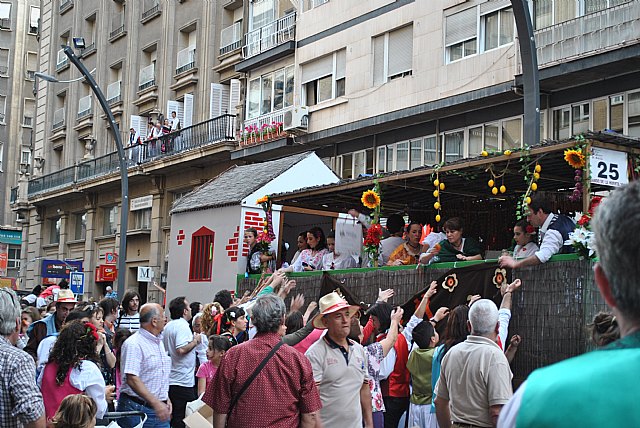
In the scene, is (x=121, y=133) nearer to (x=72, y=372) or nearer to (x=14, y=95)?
(x=14, y=95)

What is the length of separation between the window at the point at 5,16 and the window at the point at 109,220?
27.0m

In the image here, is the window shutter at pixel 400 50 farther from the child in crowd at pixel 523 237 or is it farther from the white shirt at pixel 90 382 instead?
the white shirt at pixel 90 382

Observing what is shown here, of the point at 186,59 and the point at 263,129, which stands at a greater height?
the point at 186,59

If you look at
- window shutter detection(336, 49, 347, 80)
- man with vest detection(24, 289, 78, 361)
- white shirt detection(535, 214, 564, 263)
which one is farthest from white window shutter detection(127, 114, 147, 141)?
white shirt detection(535, 214, 564, 263)

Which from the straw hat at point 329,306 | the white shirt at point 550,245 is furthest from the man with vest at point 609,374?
the white shirt at point 550,245

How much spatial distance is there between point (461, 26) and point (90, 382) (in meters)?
17.5

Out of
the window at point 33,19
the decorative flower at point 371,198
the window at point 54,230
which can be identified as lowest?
the decorative flower at point 371,198

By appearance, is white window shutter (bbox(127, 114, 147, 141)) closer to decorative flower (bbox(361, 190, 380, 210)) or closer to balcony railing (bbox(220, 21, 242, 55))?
balcony railing (bbox(220, 21, 242, 55))

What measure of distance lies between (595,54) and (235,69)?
628 inches

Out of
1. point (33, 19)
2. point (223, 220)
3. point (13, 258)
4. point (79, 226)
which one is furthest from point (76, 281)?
point (33, 19)

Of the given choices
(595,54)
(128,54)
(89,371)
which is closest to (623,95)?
(595,54)

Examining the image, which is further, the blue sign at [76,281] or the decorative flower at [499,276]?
the blue sign at [76,281]

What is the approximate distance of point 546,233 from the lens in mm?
9320

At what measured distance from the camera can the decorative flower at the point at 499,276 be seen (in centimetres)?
962
